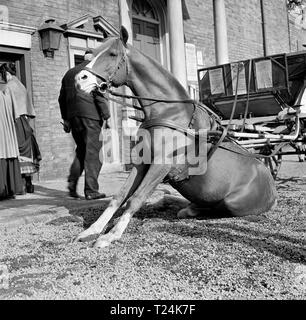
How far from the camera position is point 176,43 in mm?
10898

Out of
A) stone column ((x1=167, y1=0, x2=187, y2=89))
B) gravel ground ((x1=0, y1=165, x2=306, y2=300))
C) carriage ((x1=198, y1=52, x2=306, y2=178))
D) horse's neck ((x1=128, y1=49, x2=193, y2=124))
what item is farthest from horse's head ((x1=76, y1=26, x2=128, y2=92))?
stone column ((x1=167, y1=0, x2=187, y2=89))

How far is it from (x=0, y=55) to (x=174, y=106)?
585cm

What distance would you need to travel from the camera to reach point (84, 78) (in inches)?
155

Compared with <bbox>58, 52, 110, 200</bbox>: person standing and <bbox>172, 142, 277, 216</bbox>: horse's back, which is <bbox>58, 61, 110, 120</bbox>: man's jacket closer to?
<bbox>58, 52, 110, 200</bbox>: person standing

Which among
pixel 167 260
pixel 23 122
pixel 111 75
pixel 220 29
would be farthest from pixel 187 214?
pixel 220 29

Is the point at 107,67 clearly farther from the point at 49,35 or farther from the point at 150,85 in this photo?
the point at 49,35

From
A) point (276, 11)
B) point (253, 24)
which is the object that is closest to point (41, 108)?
point (253, 24)

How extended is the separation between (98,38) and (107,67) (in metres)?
6.89

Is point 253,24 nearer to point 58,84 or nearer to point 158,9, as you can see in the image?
point 158,9

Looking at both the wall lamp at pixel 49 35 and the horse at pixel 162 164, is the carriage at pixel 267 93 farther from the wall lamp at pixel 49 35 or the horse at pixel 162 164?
the wall lamp at pixel 49 35

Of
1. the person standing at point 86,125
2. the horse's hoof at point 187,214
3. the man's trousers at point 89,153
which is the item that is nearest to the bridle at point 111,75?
the horse's hoof at point 187,214

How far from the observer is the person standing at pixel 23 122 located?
738 cm

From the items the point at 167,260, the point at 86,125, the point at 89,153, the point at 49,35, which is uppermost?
the point at 49,35

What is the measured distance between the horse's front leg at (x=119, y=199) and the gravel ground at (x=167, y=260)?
0.24 metres
